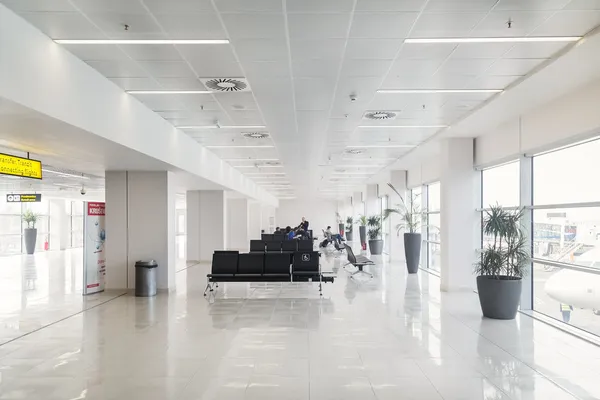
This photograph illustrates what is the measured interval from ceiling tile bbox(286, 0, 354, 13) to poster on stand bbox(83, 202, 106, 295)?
8.11 metres

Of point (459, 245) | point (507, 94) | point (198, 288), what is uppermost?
point (507, 94)

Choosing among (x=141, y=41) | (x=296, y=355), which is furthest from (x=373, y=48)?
(x=296, y=355)

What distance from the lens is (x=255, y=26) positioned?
4895 millimetres

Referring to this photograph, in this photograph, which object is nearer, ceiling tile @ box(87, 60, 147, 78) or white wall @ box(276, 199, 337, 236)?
ceiling tile @ box(87, 60, 147, 78)

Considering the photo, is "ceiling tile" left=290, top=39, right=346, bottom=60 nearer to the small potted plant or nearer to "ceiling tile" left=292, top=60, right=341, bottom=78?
"ceiling tile" left=292, top=60, right=341, bottom=78

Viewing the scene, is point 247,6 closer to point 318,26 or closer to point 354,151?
point 318,26

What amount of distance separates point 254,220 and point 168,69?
26.7 meters

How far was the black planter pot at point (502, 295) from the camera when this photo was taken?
760 centimetres

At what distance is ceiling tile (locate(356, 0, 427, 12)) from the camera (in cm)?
434

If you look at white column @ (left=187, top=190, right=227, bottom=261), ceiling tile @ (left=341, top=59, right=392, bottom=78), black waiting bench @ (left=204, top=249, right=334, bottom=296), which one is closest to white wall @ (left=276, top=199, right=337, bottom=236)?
white column @ (left=187, top=190, right=227, bottom=261)

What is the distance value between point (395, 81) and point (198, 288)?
707 centimetres

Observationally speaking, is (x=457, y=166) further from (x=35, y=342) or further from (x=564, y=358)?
(x=35, y=342)

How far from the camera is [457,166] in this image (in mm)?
10961

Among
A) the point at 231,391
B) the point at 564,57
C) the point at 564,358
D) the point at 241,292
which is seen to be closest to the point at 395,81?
the point at 564,57
